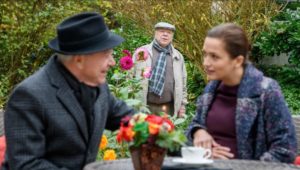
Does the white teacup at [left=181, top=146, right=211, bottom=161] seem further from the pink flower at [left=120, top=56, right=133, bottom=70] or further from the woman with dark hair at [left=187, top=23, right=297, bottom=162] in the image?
the pink flower at [left=120, top=56, right=133, bottom=70]

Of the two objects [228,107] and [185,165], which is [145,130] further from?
[228,107]

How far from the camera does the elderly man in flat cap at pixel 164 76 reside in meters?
9.06

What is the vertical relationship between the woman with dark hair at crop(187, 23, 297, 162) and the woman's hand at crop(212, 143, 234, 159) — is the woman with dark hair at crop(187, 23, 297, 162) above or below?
above

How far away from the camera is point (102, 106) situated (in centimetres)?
397

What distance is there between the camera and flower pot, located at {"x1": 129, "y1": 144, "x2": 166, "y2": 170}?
3529 millimetres

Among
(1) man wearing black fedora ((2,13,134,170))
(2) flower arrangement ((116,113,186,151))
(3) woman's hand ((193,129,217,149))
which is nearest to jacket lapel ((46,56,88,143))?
(1) man wearing black fedora ((2,13,134,170))

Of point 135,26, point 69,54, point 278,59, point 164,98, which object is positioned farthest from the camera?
point 135,26

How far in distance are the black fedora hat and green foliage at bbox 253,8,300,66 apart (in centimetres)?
877

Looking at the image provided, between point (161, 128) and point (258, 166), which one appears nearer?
point (161, 128)

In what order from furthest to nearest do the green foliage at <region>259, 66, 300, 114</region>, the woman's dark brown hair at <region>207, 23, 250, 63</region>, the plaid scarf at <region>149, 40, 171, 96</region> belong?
the green foliage at <region>259, 66, 300, 114</region>
the plaid scarf at <region>149, 40, 171, 96</region>
the woman's dark brown hair at <region>207, 23, 250, 63</region>

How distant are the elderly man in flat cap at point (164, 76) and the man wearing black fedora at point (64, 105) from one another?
5.15 metres

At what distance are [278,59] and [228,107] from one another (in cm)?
1039

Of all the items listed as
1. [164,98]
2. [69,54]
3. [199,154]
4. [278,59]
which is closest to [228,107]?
[199,154]

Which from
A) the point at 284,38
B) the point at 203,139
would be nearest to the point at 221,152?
the point at 203,139
